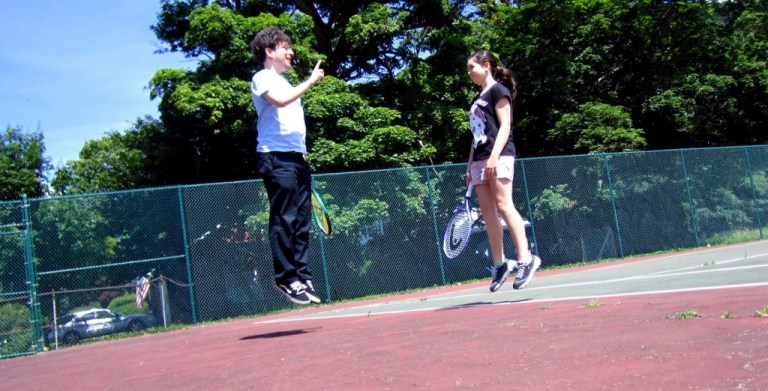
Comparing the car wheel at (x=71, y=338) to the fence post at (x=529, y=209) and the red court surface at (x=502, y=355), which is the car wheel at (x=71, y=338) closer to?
the red court surface at (x=502, y=355)

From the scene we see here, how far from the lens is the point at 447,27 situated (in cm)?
2173

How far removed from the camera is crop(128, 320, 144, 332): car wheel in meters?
11.7

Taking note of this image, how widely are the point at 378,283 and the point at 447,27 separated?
32.4ft

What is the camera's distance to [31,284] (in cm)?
1059

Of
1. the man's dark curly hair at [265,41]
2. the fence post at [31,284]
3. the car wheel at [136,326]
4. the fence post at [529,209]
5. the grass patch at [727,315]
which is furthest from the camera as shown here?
the fence post at [529,209]

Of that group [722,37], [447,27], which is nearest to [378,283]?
[447,27]

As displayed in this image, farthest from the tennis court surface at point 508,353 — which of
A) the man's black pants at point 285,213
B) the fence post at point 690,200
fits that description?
the fence post at point 690,200

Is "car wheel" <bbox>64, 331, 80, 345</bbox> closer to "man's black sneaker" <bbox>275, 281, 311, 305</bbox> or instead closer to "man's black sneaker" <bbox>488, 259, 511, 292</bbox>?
"man's black sneaker" <bbox>275, 281, 311, 305</bbox>

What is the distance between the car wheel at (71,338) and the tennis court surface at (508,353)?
6.43 meters

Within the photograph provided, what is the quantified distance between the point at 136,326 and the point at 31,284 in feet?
6.09

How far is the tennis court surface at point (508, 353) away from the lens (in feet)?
7.68

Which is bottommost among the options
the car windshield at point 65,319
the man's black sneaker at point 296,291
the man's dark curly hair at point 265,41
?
the car windshield at point 65,319

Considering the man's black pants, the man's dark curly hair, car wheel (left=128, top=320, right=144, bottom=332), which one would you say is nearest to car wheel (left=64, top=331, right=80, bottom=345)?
car wheel (left=128, top=320, right=144, bottom=332)

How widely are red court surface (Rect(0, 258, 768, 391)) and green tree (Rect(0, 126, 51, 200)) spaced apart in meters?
30.9
